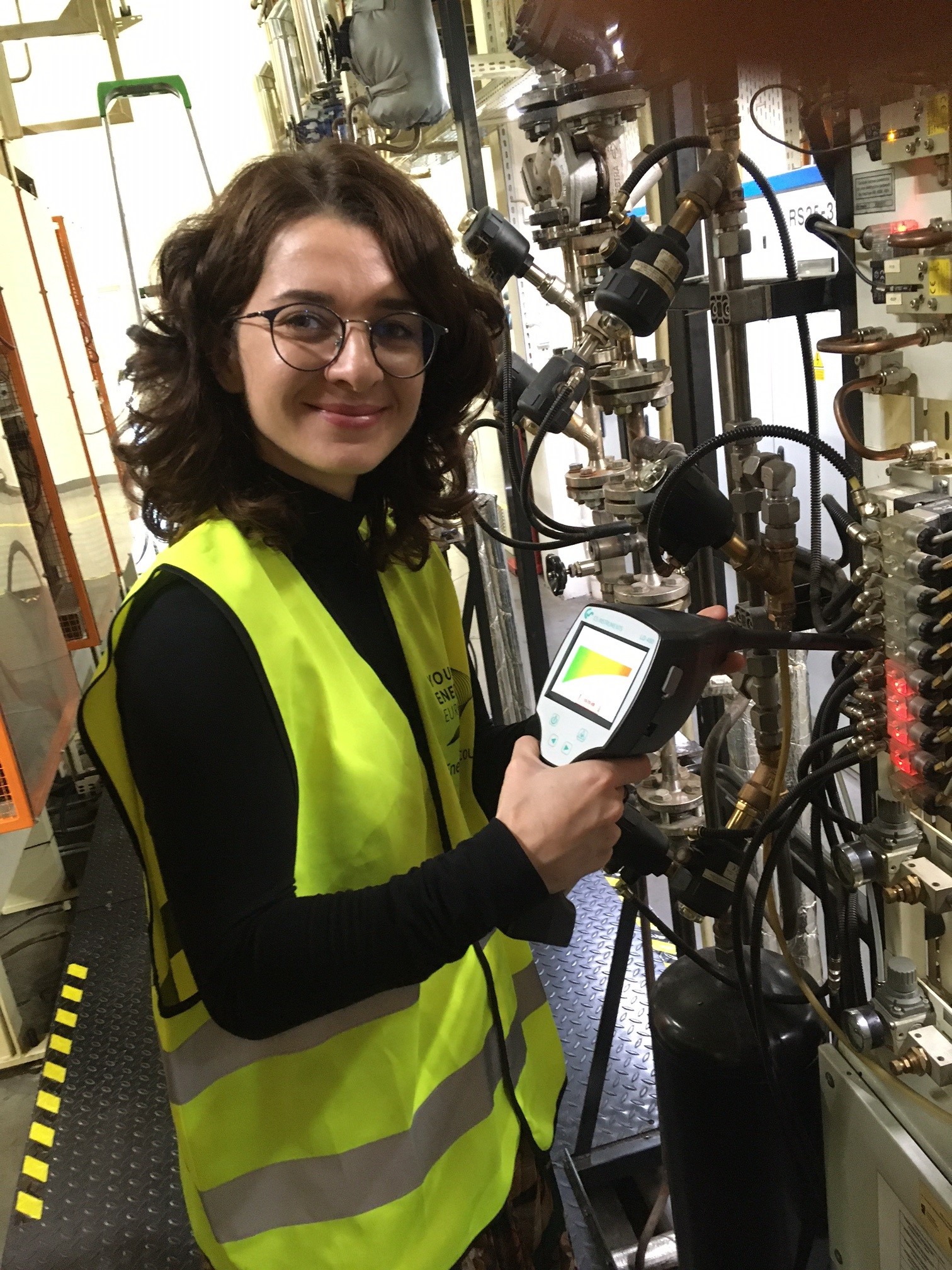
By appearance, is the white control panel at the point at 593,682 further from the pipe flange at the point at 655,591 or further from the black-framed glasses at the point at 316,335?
the pipe flange at the point at 655,591

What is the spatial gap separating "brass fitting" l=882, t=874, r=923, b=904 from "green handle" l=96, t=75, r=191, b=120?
353 centimetres

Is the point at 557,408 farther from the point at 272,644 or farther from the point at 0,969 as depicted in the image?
the point at 0,969

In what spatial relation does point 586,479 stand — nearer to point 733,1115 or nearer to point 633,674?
point 633,674

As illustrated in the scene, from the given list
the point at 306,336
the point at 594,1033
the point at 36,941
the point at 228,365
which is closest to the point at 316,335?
the point at 306,336

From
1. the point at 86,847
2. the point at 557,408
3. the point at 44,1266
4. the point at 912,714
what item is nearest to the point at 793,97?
the point at 912,714

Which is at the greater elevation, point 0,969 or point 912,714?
point 912,714

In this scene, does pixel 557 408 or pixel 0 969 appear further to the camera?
pixel 0 969

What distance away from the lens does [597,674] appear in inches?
32.7

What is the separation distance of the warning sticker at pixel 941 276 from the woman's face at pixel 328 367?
1.56ft

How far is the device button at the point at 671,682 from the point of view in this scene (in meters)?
0.79

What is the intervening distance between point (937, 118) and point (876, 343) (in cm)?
23

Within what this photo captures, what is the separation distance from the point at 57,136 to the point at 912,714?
5.95m

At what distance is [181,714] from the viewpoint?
2.39 feet

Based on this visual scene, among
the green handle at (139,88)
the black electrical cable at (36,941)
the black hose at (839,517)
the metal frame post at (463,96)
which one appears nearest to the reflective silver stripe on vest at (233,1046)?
the black hose at (839,517)
